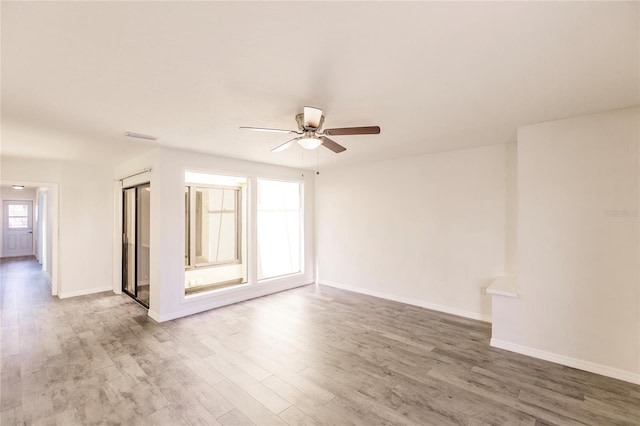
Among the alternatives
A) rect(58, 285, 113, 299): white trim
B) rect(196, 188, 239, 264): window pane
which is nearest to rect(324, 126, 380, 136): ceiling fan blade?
rect(196, 188, 239, 264): window pane

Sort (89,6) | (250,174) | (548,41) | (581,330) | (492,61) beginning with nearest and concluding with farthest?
(89,6), (548,41), (492,61), (581,330), (250,174)

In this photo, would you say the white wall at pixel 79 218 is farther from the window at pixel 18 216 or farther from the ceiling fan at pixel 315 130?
the window at pixel 18 216

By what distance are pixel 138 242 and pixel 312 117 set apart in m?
4.45

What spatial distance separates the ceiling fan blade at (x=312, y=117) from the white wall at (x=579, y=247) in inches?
96.7

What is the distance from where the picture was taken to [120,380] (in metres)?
2.53

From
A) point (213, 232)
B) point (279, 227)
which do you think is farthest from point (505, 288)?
point (213, 232)

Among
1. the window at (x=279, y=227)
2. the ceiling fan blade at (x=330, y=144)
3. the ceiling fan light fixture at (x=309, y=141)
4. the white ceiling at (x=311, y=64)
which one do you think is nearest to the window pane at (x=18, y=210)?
the white ceiling at (x=311, y=64)

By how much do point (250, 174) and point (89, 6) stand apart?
3781 mm

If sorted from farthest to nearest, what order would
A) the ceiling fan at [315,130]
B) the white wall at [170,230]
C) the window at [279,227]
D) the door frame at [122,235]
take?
the window at [279,227] < the door frame at [122,235] < the white wall at [170,230] < the ceiling fan at [315,130]

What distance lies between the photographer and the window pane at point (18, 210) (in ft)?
31.2

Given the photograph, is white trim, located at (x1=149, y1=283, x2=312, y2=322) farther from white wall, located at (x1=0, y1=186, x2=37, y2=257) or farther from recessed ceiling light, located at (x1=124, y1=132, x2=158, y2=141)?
white wall, located at (x1=0, y1=186, x2=37, y2=257)

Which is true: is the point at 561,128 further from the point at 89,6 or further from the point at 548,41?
the point at 89,6

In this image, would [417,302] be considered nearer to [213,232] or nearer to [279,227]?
[279,227]

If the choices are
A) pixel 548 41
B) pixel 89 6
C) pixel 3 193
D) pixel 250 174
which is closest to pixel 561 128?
pixel 548 41
